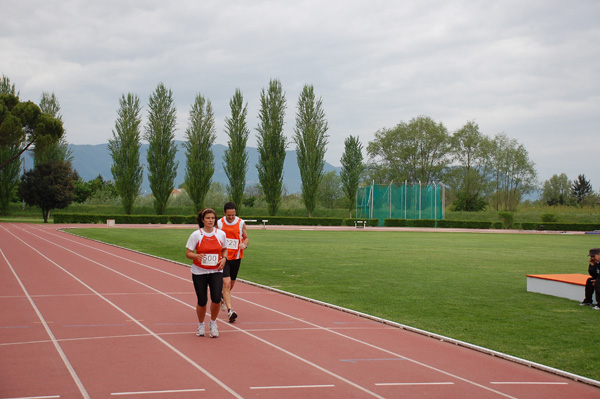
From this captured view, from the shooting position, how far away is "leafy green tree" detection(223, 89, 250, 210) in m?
62.9

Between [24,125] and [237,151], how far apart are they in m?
22.9

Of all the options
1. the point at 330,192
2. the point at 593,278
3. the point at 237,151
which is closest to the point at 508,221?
the point at 237,151

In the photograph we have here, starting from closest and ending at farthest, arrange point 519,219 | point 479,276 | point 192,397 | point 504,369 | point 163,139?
point 192,397, point 504,369, point 479,276, point 163,139, point 519,219

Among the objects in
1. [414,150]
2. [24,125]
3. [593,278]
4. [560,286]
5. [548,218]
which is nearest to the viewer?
[593,278]

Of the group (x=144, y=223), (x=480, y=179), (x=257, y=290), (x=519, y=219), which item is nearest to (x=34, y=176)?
(x=144, y=223)

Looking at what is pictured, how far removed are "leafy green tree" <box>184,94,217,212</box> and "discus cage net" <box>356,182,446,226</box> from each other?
1769 cm

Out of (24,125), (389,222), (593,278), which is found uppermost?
(24,125)

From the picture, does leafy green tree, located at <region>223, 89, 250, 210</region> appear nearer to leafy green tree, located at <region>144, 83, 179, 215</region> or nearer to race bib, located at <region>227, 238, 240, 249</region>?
leafy green tree, located at <region>144, 83, 179, 215</region>

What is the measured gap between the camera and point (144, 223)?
2147 inches

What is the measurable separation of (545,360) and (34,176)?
54405 mm

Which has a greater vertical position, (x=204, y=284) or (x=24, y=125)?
(x=24, y=125)

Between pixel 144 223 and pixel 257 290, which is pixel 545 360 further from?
pixel 144 223

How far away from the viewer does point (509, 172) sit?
85750mm

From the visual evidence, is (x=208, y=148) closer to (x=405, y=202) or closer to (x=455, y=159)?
(x=405, y=202)
